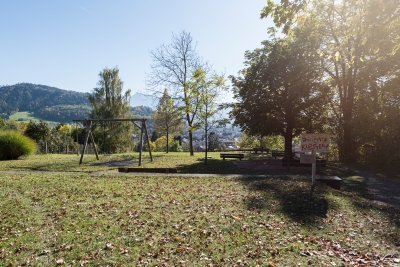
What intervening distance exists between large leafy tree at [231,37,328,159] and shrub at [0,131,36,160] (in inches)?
637

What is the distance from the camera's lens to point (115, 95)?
137 feet

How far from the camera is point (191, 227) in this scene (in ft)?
19.7

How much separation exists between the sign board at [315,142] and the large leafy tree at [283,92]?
11.5 m

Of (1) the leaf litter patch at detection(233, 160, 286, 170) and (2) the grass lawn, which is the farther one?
(1) the leaf litter patch at detection(233, 160, 286, 170)

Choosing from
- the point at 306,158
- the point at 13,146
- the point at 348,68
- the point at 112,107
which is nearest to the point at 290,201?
the point at 306,158

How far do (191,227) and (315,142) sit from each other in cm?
504

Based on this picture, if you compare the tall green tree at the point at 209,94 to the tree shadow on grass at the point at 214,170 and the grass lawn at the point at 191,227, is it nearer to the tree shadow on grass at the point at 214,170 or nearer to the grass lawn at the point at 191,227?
the tree shadow on grass at the point at 214,170

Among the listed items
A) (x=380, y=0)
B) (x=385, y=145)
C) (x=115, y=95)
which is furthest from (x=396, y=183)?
(x=115, y=95)

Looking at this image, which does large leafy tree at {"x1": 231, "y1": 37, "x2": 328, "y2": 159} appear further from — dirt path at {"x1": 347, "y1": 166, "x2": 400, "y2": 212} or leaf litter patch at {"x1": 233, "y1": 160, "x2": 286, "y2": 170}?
dirt path at {"x1": 347, "y1": 166, "x2": 400, "y2": 212}

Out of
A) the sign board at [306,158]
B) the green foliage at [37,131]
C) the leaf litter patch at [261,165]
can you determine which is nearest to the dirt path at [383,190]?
the sign board at [306,158]

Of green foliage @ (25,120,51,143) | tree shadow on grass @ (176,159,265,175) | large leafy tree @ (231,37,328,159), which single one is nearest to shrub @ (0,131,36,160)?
tree shadow on grass @ (176,159,265,175)

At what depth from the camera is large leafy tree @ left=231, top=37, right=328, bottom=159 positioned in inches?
773

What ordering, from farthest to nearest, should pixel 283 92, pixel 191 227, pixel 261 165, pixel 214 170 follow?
pixel 283 92, pixel 261 165, pixel 214 170, pixel 191 227

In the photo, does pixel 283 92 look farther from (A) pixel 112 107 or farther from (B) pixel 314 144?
(A) pixel 112 107
